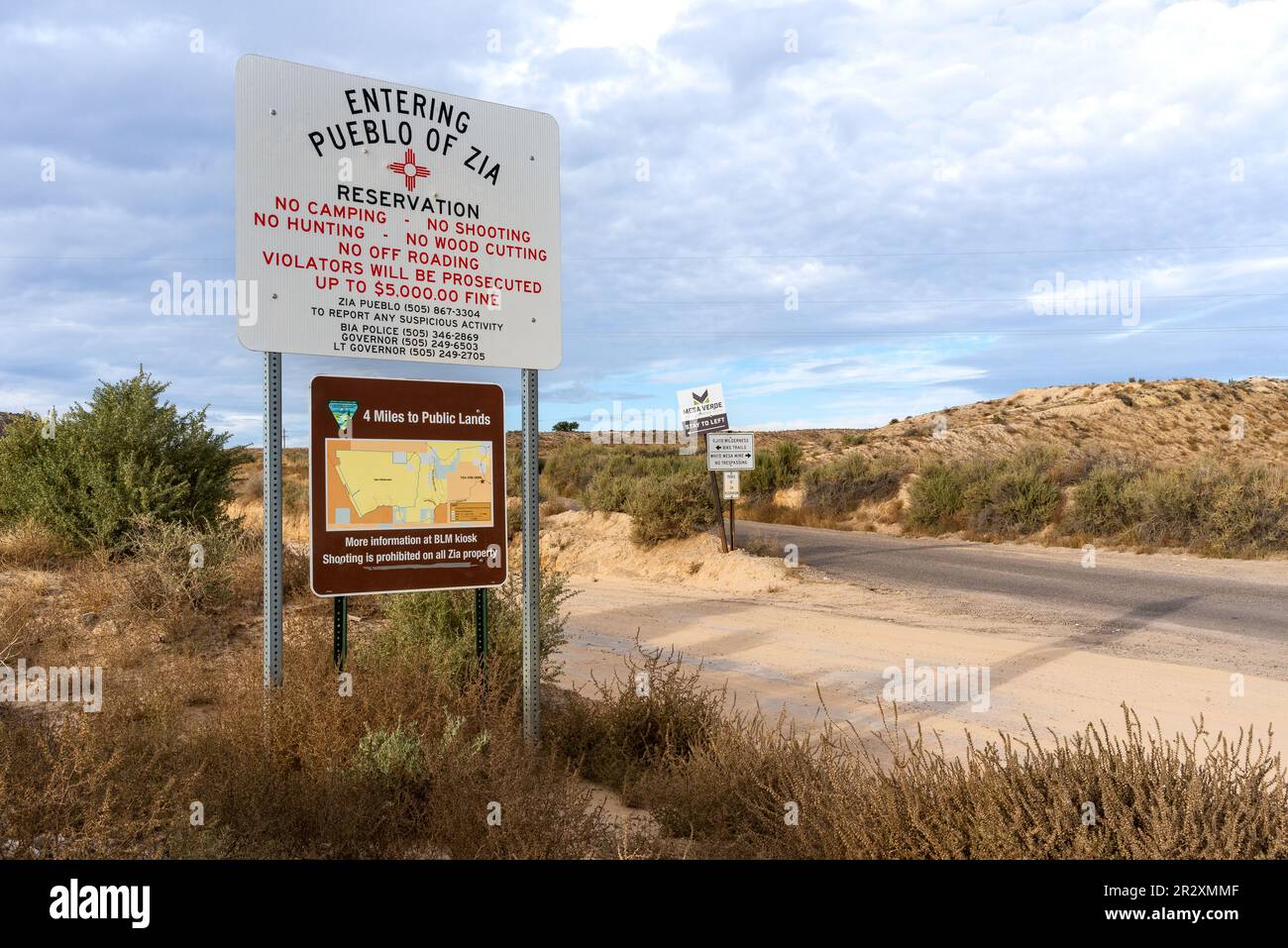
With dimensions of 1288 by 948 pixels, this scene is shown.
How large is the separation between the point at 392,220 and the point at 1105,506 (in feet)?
68.3

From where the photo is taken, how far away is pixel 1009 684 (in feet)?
27.7

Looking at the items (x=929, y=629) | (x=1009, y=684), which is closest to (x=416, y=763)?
(x=1009, y=684)

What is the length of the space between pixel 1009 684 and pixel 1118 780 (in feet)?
17.2

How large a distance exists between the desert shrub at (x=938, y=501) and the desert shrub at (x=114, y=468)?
1957cm

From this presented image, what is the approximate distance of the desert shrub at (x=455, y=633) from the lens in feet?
19.7

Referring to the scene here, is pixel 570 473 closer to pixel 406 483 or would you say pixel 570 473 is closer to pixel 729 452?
pixel 729 452

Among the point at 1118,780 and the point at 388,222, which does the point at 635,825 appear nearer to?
the point at 1118,780

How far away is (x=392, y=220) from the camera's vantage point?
5598 millimetres

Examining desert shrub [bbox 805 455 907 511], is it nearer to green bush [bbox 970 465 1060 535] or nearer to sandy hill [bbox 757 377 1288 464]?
green bush [bbox 970 465 1060 535]

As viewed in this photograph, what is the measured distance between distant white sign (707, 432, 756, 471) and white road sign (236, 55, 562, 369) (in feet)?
37.3

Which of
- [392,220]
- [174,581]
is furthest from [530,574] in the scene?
[174,581]

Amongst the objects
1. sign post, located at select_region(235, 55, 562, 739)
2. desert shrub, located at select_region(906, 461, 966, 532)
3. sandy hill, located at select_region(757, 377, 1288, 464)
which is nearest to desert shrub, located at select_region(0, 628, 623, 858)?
sign post, located at select_region(235, 55, 562, 739)
